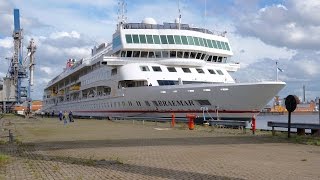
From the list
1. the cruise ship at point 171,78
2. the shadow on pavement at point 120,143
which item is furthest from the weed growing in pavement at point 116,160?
the cruise ship at point 171,78

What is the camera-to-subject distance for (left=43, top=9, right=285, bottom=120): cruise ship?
101ft

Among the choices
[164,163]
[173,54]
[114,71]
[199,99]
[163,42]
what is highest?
[163,42]

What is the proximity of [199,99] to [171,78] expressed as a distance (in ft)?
21.0

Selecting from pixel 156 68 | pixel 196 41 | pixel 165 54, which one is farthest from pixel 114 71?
pixel 196 41

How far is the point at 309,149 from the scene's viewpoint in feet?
47.8

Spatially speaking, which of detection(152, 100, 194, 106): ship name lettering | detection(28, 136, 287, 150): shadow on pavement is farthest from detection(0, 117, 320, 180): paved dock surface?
detection(152, 100, 194, 106): ship name lettering

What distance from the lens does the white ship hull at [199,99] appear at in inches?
1194

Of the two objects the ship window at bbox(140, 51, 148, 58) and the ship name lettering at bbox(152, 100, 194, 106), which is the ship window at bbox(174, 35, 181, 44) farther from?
the ship name lettering at bbox(152, 100, 194, 106)

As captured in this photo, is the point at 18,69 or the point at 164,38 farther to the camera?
the point at 18,69

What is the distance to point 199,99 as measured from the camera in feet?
105

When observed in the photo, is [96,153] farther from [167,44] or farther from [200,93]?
[167,44]

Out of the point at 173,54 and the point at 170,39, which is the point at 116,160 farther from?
the point at 170,39

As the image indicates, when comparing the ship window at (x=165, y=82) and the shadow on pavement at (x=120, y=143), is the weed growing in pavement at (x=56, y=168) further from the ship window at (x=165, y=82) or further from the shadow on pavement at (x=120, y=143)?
the ship window at (x=165, y=82)

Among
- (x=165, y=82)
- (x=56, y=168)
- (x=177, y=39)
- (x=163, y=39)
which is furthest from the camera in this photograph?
(x=163, y=39)
